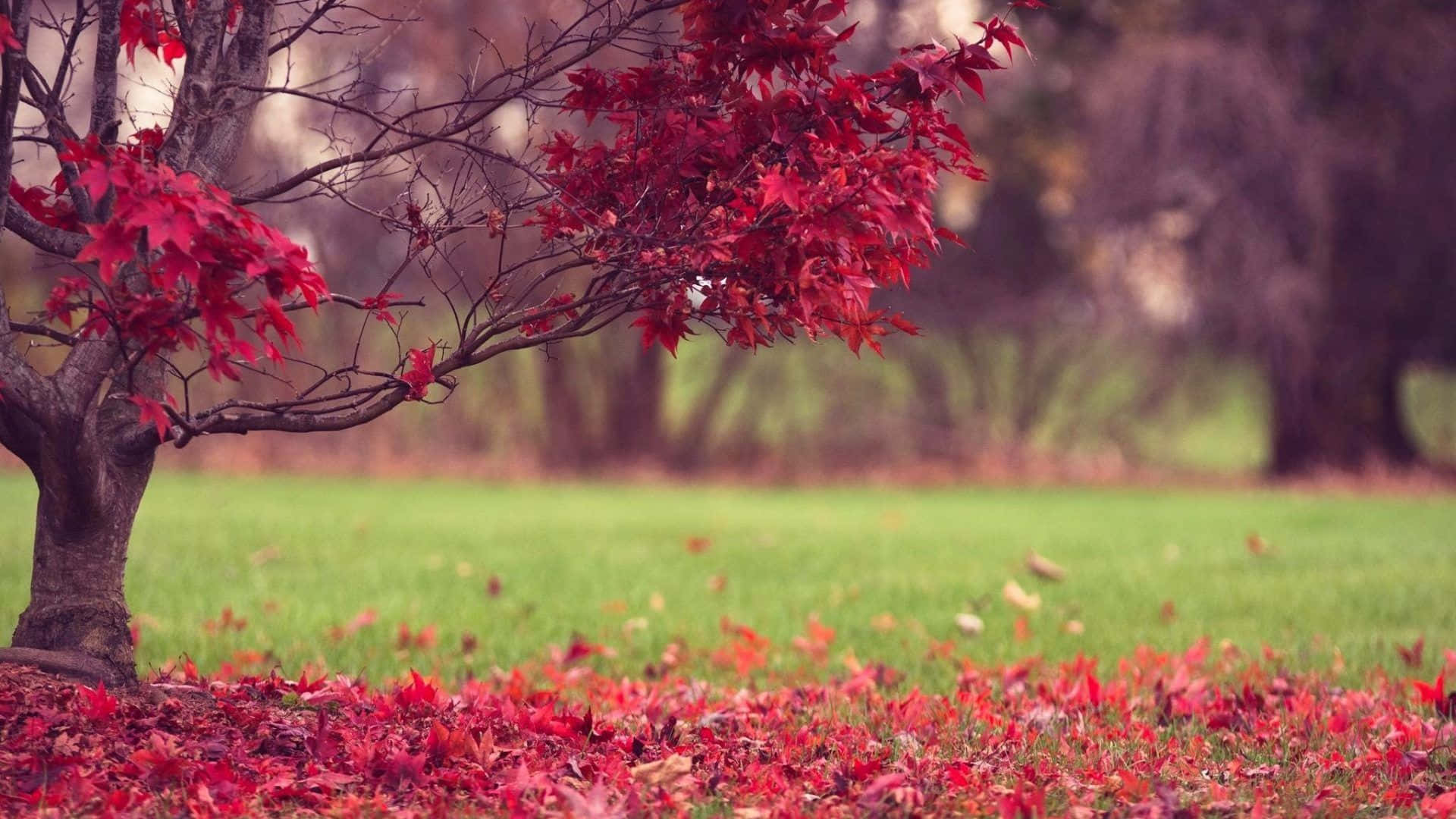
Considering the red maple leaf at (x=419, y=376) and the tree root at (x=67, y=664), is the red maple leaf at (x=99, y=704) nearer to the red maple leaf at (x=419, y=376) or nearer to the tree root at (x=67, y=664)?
the tree root at (x=67, y=664)

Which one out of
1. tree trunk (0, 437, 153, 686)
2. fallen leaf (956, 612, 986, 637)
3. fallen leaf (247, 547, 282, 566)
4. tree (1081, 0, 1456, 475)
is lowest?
fallen leaf (956, 612, 986, 637)

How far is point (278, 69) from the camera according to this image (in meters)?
11.2

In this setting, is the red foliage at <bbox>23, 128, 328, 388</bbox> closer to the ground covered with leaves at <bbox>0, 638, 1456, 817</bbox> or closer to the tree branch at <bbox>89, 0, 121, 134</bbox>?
the tree branch at <bbox>89, 0, 121, 134</bbox>

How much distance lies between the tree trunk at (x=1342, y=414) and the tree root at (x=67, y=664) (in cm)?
1633

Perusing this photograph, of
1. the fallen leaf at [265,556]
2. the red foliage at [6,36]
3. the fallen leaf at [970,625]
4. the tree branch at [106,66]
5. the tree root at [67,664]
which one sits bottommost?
the fallen leaf at [970,625]

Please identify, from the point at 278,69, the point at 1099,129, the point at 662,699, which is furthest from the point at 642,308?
the point at 1099,129

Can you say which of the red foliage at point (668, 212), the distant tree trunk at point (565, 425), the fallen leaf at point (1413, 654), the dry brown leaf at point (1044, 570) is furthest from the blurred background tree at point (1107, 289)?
the red foliage at point (668, 212)

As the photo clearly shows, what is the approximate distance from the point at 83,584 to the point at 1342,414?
1725 centimetres

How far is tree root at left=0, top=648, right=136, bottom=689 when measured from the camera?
11.6 feet

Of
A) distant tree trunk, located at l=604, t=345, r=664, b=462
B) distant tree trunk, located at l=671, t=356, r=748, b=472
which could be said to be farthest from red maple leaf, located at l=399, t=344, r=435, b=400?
distant tree trunk, located at l=671, t=356, r=748, b=472

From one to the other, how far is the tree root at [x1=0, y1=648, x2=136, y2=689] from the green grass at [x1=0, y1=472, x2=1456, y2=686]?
1.70 m

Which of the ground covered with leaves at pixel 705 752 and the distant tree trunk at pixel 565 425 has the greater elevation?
the distant tree trunk at pixel 565 425

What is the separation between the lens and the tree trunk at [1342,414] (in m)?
17.7

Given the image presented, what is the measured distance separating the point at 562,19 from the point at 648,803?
12.9 m
